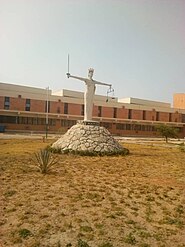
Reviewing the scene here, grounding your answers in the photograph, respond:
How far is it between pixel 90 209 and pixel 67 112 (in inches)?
Answer: 1915

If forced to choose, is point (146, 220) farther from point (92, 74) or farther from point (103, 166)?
point (92, 74)

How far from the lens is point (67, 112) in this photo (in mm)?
54406

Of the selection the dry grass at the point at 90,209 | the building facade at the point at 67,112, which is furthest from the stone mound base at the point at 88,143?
the building facade at the point at 67,112

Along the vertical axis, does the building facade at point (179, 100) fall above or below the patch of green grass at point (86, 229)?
above

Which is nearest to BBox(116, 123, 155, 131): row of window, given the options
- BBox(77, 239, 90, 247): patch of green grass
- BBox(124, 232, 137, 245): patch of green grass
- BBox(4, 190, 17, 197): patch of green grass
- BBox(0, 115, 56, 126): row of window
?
BBox(0, 115, 56, 126): row of window

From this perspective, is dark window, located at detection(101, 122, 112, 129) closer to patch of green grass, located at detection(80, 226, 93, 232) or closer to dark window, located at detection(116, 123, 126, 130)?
dark window, located at detection(116, 123, 126, 130)

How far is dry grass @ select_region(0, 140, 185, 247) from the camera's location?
15.6ft

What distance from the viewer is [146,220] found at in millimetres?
5742

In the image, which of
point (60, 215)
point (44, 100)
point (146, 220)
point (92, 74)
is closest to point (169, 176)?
point (146, 220)

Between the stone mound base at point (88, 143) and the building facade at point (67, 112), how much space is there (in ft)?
93.5

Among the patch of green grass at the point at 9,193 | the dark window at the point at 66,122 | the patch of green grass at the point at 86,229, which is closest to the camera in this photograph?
the patch of green grass at the point at 86,229

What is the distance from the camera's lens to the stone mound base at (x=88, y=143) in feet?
54.9

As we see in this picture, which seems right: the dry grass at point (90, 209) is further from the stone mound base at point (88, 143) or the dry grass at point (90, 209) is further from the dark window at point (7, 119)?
the dark window at point (7, 119)

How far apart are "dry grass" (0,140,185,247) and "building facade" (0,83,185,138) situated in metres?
37.7
